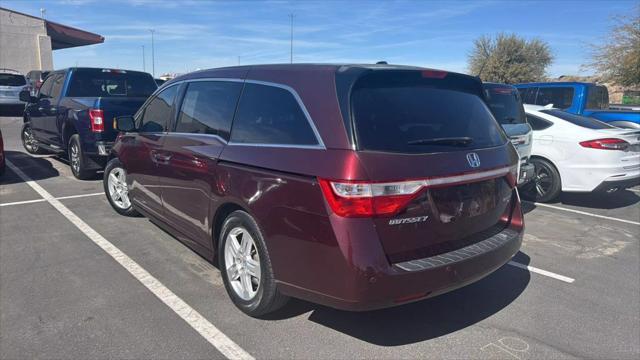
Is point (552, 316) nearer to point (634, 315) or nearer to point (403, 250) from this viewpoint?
point (634, 315)

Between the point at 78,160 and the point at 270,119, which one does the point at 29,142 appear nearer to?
the point at 78,160

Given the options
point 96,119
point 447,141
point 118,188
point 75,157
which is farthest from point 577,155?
point 75,157

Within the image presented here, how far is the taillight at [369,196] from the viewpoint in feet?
8.38

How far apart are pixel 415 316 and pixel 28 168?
8.42m

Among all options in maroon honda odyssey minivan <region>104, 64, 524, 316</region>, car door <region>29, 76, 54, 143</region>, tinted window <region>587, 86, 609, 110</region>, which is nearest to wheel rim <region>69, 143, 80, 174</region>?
car door <region>29, 76, 54, 143</region>

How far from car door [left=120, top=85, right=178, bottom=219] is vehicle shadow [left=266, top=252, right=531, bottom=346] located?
1975mm

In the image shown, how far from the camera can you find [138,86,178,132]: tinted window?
448 cm

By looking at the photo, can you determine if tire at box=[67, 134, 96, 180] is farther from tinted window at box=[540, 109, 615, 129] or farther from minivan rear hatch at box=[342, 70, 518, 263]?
tinted window at box=[540, 109, 615, 129]

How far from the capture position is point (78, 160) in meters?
7.76

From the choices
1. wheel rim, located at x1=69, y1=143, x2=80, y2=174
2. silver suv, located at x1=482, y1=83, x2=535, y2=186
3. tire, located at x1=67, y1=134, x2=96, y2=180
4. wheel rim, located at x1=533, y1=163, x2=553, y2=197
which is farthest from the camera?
wheel rim, located at x1=69, y1=143, x2=80, y2=174

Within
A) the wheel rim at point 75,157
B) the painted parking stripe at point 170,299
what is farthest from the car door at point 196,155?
the wheel rim at point 75,157

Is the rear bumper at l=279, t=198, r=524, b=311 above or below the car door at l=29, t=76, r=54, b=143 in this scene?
below

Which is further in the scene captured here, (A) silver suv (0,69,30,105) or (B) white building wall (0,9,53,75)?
(B) white building wall (0,9,53,75)

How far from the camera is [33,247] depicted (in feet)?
15.3
